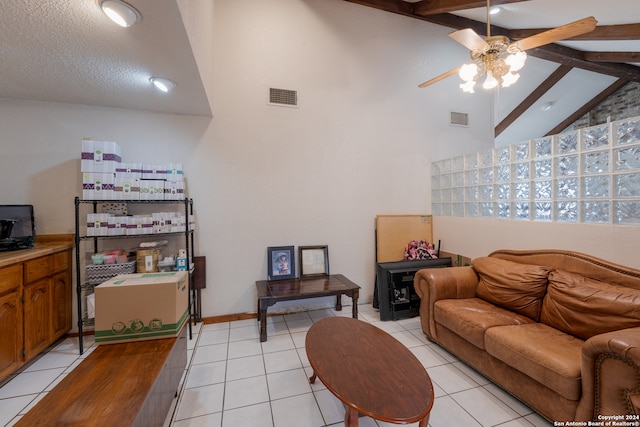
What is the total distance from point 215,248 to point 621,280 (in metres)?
3.47

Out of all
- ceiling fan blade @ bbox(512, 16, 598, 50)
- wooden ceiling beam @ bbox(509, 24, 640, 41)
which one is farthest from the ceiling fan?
wooden ceiling beam @ bbox(509, 24, 640, 41)

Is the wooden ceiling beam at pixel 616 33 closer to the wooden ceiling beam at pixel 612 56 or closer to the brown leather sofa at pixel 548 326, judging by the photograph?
the wooden ceiling beam at pixel 612 56

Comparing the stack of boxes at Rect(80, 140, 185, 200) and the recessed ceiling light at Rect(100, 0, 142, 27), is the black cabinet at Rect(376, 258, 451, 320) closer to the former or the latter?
the stack of boxes at Rect(80, 140, 185, 200)

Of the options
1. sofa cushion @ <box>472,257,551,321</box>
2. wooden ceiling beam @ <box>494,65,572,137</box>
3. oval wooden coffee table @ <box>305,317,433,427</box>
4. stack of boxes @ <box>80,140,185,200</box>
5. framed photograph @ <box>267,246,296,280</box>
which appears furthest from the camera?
wooden ceiling beam @ <box>494,65,572,137</box>

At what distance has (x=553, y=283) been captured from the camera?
195cm

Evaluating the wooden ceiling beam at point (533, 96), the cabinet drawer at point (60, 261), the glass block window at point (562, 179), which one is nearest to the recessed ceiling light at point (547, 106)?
the wooden ceiling beam at point (533, 96)

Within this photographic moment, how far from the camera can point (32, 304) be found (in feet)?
6.71

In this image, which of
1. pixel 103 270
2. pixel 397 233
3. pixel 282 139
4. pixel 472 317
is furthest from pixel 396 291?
pixel 103 270

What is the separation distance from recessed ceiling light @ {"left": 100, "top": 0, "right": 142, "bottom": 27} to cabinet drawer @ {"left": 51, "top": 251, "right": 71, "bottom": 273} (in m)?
2.15

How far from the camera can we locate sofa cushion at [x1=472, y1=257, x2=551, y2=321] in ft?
6.70

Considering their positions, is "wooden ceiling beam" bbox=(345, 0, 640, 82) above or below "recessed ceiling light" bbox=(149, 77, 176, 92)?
above

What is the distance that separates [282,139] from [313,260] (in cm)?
155

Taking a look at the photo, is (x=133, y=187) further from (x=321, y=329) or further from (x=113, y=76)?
(x=321, y=329)

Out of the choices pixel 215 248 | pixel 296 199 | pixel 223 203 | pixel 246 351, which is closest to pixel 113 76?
pixel 223 203
